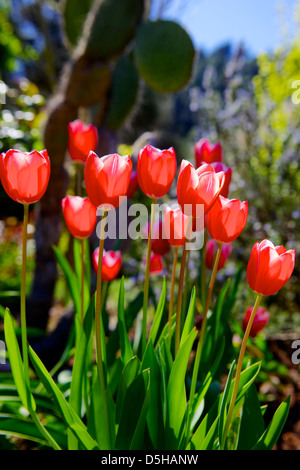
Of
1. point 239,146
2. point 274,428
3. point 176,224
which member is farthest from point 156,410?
point 239,146

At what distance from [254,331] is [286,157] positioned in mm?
1543

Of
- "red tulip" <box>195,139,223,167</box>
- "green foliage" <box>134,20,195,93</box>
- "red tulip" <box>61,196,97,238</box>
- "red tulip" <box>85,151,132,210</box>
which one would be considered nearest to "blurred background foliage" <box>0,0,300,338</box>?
"green foliage" <box>134,20,195,93</box>

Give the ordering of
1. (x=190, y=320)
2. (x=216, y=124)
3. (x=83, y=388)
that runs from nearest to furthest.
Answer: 1. (x=190, y=320)
2. (x=83, y=388)
3. (x=216, y=124)

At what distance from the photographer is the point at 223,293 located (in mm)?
1003

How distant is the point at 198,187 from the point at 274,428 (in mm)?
411

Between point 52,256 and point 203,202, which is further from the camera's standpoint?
point 52,256

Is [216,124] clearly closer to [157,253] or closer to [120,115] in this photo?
[120,115]

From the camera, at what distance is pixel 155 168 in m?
0.66

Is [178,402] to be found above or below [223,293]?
below

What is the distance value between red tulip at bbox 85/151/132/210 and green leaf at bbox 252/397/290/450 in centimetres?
43

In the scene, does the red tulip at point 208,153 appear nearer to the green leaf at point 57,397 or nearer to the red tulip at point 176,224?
the red tulip at point 176,224

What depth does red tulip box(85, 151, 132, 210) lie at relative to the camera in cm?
60

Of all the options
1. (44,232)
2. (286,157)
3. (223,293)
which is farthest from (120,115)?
(223,293)

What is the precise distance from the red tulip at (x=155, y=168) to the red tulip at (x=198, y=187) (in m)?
0.03
